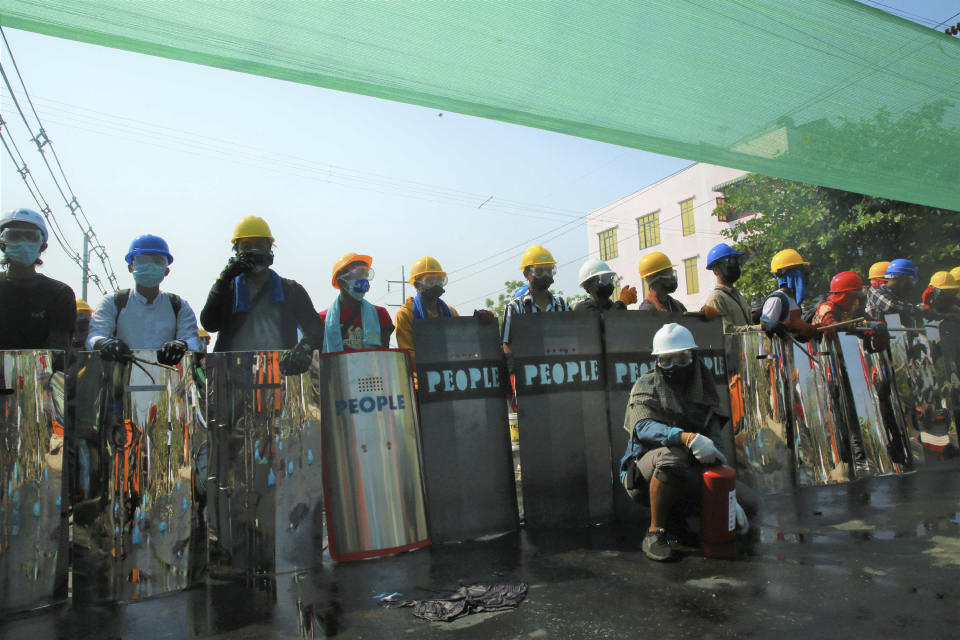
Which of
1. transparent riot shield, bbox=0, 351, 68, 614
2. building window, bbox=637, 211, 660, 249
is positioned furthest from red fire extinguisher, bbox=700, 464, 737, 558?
building window, bbox=637, 211, 660, 249

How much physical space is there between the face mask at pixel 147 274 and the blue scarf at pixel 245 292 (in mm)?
516

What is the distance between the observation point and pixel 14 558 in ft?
10.8

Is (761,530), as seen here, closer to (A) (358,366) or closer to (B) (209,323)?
(A) (358,366)

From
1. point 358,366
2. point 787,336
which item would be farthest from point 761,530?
point 358,366

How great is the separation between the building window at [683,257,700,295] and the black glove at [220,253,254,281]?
33464mm

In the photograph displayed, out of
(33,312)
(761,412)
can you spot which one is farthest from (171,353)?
(761,412)

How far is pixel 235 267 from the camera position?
173 inches

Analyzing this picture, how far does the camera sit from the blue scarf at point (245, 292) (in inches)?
176

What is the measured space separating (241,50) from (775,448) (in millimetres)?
5185

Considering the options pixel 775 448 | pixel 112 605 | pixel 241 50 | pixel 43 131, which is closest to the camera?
pixel 112 605

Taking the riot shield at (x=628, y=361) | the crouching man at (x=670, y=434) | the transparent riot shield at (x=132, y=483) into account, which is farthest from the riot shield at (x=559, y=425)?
the transparent riot shield at (x=132, y=483)

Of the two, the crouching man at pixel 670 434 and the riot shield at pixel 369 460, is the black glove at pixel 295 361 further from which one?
the crouching man at pixel 670 434

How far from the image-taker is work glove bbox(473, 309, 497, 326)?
4.73 metres

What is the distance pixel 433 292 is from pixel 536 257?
3.27 ft
